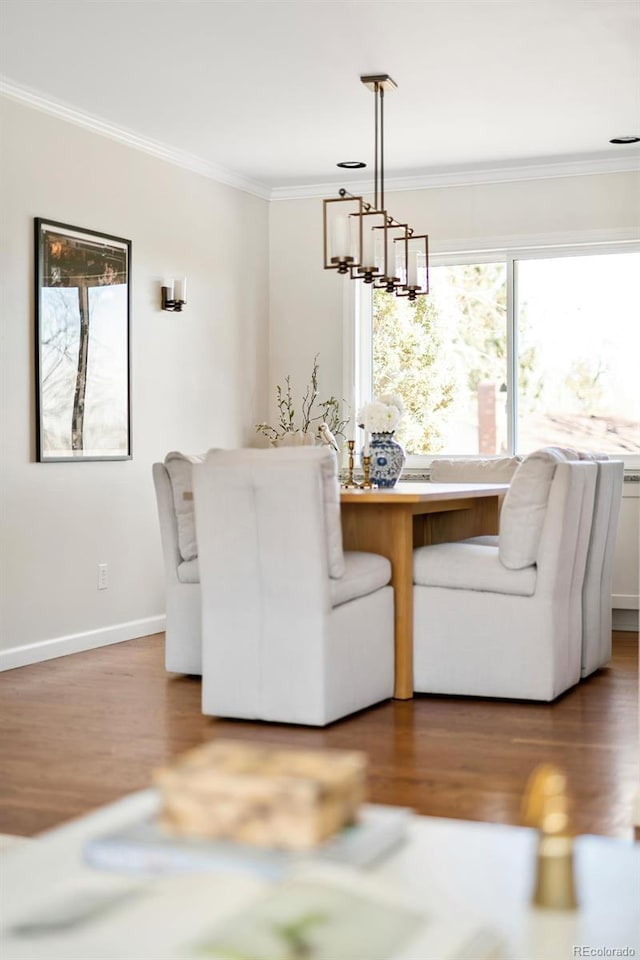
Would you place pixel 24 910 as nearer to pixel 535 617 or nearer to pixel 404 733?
pixel 404 733

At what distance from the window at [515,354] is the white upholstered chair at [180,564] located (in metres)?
2.21

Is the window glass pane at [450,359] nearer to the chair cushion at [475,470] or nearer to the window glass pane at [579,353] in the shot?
the window glass pane at [579,353]

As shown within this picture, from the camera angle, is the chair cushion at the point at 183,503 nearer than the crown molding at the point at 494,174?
Yes

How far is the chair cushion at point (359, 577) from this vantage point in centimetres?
357

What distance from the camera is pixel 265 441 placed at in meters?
6.61

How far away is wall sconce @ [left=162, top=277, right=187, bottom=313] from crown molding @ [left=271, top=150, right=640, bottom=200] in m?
1.29

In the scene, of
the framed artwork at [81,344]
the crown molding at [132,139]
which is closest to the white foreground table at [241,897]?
the framed artwork at [81,344]

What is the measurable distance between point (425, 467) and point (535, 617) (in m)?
2.47

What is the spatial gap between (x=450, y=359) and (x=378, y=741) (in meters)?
3.34

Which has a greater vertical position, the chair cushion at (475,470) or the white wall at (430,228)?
the white wall at (430,228)

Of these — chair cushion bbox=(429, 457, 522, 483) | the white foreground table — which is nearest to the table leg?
chair cushion bbox=(429, 457, 522, 483)

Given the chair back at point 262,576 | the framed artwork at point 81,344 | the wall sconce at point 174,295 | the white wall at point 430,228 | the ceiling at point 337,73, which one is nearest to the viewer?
the chair back at point 262,576

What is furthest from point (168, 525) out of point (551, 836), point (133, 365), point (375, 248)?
point (551, 836)

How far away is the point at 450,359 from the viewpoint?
247 inches
